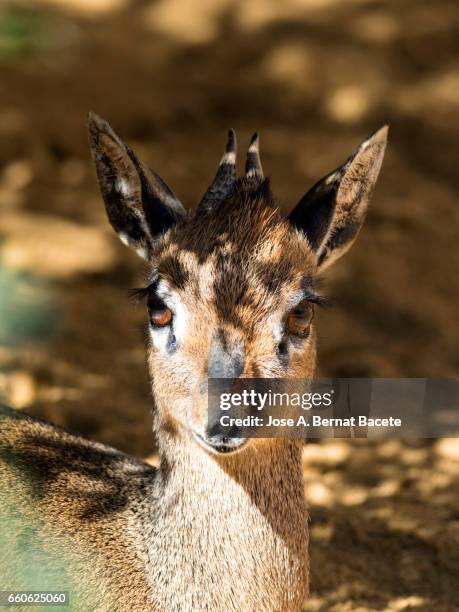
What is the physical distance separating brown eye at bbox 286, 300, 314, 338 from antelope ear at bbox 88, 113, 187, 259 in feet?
2.48

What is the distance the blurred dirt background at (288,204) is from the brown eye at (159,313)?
6.47 ft

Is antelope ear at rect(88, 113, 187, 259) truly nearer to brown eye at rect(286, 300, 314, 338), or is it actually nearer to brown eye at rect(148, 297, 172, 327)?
brown eye at rect(148, 297, 172, 327)

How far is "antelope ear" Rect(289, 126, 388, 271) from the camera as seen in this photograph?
13.3 ft

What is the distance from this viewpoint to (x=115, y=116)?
998 cm

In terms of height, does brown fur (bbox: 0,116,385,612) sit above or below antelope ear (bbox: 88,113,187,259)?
below

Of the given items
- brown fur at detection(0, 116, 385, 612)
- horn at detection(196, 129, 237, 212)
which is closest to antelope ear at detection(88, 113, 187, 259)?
brown fur at detection(0, 116, 385, 612)

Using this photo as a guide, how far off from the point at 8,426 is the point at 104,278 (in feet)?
11.3

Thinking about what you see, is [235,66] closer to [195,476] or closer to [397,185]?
[397,185]

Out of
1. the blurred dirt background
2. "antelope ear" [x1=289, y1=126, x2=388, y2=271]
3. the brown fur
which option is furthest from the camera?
the blurred dirt background

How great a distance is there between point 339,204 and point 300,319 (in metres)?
0.68

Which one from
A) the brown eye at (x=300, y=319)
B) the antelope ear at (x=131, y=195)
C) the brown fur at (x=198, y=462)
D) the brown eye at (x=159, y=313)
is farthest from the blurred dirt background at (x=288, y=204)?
the antelope ear at (x=131, y=195)

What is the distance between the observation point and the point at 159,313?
12.3 ft

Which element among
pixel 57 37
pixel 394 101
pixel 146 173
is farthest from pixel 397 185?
pixel 57 37

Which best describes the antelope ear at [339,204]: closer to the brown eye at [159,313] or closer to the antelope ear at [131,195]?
the antelope ear at [131,195]
